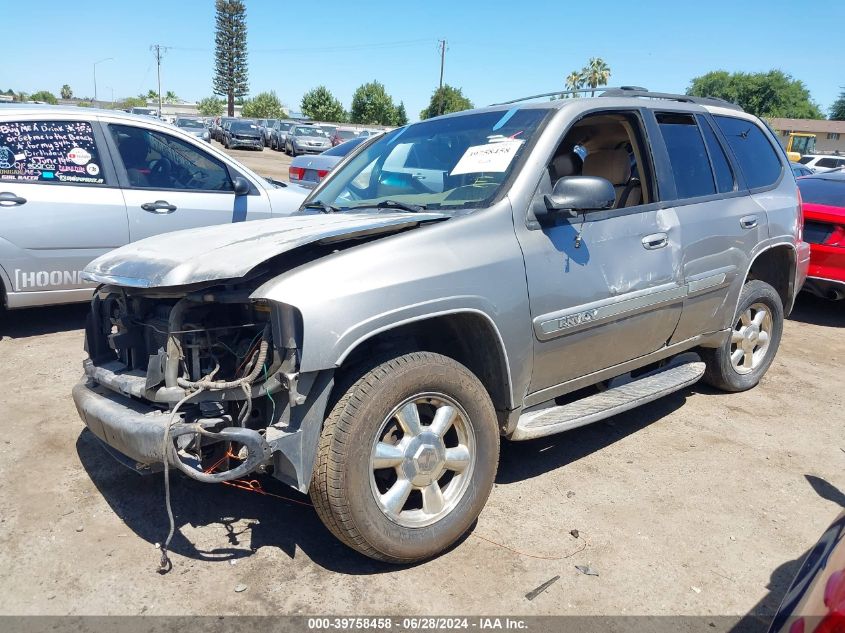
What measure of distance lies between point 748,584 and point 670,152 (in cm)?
248

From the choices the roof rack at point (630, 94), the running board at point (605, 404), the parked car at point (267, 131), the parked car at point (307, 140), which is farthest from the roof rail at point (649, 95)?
the parked car at point (267, 131)

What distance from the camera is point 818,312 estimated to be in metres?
7.98

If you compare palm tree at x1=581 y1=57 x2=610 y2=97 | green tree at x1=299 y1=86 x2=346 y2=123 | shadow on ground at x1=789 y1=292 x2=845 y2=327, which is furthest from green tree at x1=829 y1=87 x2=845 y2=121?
shadow on ground at x1=789 y1=292 x2=845 y2=327

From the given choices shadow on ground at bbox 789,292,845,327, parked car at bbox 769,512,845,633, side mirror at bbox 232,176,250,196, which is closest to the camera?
parked car at bbox 769,512,845,633

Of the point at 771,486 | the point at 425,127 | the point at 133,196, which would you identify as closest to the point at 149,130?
the point at 133,196

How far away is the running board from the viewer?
10.7 ft

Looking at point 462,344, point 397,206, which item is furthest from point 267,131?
point 462,344

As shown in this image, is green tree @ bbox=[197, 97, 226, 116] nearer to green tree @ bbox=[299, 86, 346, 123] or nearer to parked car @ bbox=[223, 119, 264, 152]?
green tree @ bbox=[299, 86, 346, 123]

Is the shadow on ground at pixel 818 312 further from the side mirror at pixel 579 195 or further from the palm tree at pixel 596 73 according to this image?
the palm tree at pixel 596 73

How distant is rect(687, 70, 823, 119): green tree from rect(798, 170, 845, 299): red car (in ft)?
277

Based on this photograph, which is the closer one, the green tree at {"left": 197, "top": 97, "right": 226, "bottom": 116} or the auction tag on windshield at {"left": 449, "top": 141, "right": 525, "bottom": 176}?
the auction tag on windshield at {"left": 449, "top": 141, "right": 525, "bottom": 176}

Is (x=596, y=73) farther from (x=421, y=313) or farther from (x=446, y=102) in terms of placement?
(x=421, y=313)

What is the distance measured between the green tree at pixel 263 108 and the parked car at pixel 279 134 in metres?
58.7

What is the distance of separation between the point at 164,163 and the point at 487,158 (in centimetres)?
367
